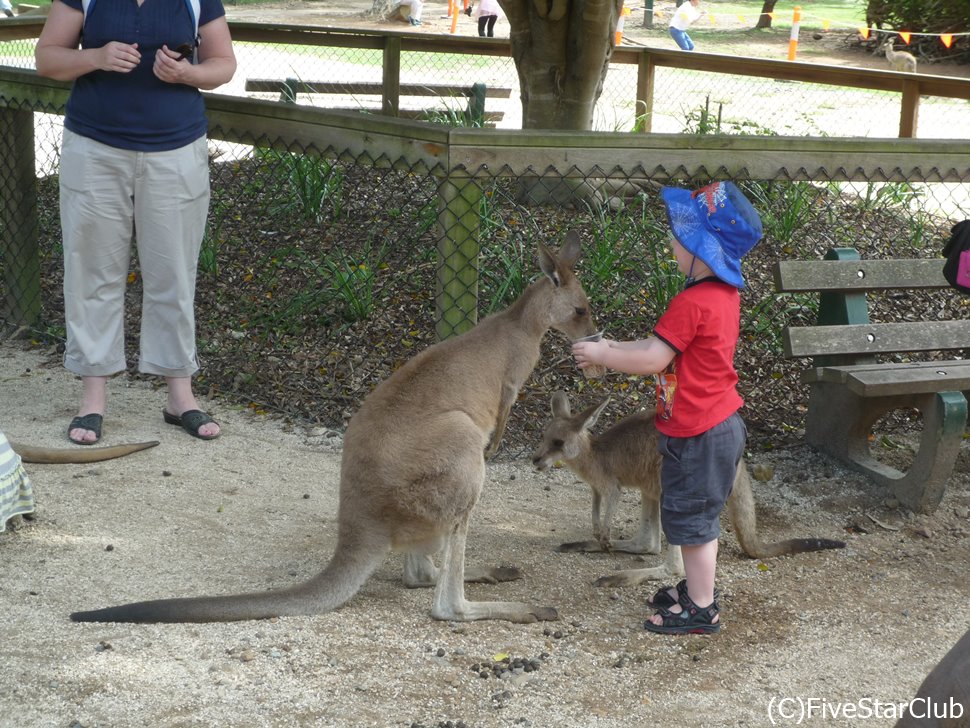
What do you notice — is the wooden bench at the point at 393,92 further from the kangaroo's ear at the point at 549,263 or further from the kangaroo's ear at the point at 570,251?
the kangaroo's ear at the point at 549,263

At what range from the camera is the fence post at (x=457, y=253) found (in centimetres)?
457

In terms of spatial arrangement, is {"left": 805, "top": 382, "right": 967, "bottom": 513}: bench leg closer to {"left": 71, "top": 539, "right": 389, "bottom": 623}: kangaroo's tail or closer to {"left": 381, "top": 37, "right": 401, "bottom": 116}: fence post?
{"left": 71, "top": 539, "right": 389, "bottom": 623}: kangaroo's tail

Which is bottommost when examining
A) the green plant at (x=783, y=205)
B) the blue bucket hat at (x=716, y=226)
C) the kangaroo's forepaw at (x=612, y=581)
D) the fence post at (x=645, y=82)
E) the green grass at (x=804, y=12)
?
the kangaroo's forepaw at (x=612, y=581)

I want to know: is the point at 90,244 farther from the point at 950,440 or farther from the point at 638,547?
the point at 950,440

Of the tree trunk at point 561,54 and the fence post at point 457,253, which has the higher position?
the tree trunk at point 561,54

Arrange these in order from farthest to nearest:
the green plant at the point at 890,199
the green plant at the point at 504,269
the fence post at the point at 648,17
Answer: the fence post at the point at 648,17 → the green plant at the point at 890,199 → the green plant at the point at 504,269

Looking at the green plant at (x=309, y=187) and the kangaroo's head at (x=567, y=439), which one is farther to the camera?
the green plant at (x=309, y=187)

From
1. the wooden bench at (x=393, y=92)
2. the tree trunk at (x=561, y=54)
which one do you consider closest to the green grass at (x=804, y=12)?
the wooden bench at (x=393, y=92)

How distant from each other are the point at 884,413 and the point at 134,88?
138 inches

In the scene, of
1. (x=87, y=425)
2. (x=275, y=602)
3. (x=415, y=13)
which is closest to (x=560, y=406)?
(x=275, y=602)

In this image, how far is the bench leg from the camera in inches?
173

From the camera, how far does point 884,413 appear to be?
4.89m

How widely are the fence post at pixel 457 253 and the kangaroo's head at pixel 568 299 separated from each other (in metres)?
0.57

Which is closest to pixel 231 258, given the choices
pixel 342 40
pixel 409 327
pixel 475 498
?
pixel 409 327
